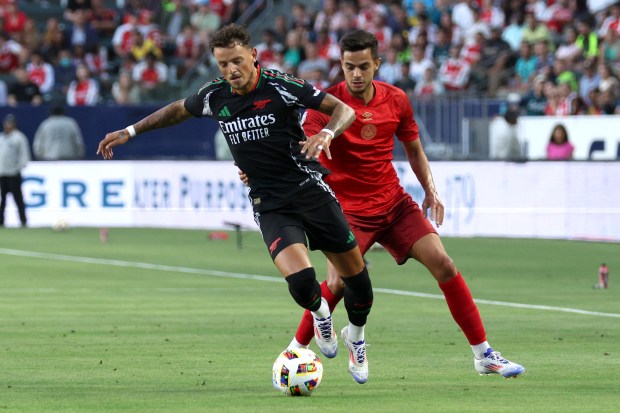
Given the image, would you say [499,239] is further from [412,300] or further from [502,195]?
[412,300]

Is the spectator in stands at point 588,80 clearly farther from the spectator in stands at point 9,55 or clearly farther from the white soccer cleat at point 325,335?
the white soccer cleat at point 325,335

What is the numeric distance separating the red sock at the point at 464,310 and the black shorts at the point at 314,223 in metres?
0.83

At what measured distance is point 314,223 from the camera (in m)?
9.73

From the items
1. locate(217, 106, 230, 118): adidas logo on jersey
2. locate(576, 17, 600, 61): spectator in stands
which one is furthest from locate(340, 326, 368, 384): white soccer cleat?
locate(576, 17, 600, 61): spectator in stands

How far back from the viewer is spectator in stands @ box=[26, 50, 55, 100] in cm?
3403

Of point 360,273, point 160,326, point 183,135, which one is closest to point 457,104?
point 183,135

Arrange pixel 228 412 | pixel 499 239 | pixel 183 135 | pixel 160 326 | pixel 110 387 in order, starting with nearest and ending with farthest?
pixel 228 412 < pixel 110 387 < pixel 160 326 < pixel 499 239 < pixel 183 135

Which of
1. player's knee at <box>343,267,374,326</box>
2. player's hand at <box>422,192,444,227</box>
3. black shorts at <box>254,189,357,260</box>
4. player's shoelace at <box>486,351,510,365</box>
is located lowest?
player's shoelace at <box>486,351,510,365</box>

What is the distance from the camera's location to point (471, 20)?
1289 inches

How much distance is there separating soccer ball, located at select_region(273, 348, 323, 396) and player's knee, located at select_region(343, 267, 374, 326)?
0.65m

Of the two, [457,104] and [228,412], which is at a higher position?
[228,412]

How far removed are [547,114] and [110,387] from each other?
62.9ft

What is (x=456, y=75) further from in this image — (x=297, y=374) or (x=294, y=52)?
(x=297, y=374)

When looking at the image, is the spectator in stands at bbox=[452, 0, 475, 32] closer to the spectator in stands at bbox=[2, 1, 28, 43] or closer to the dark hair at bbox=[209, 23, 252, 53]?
the spectator in stands at bbox=[2, 1, 28, 43]
